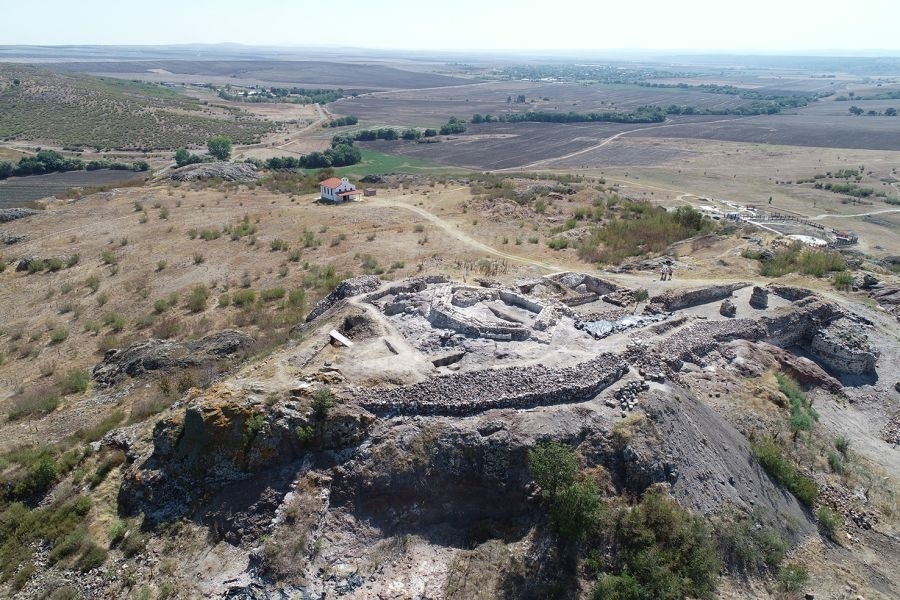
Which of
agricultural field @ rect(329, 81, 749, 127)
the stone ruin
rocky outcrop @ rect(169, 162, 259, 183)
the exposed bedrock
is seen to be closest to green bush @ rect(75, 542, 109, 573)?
the exposed bedrock

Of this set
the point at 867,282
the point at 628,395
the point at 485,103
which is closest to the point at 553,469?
the point at 628,395

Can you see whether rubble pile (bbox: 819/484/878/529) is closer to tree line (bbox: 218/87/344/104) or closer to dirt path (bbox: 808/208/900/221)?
dirt path (bbox: 808/208/900/221)

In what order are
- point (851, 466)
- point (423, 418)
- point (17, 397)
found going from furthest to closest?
1. point (17, 397)
2. point (851, 466)
3. point (423, 418)

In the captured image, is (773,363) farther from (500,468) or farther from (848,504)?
(500,468)

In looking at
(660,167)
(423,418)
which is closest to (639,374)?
(423,418)

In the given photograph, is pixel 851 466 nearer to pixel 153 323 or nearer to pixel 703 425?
pixel 703 425

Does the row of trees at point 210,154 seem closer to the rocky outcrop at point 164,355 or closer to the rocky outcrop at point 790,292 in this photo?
the rocky outcrop at point 164,355
